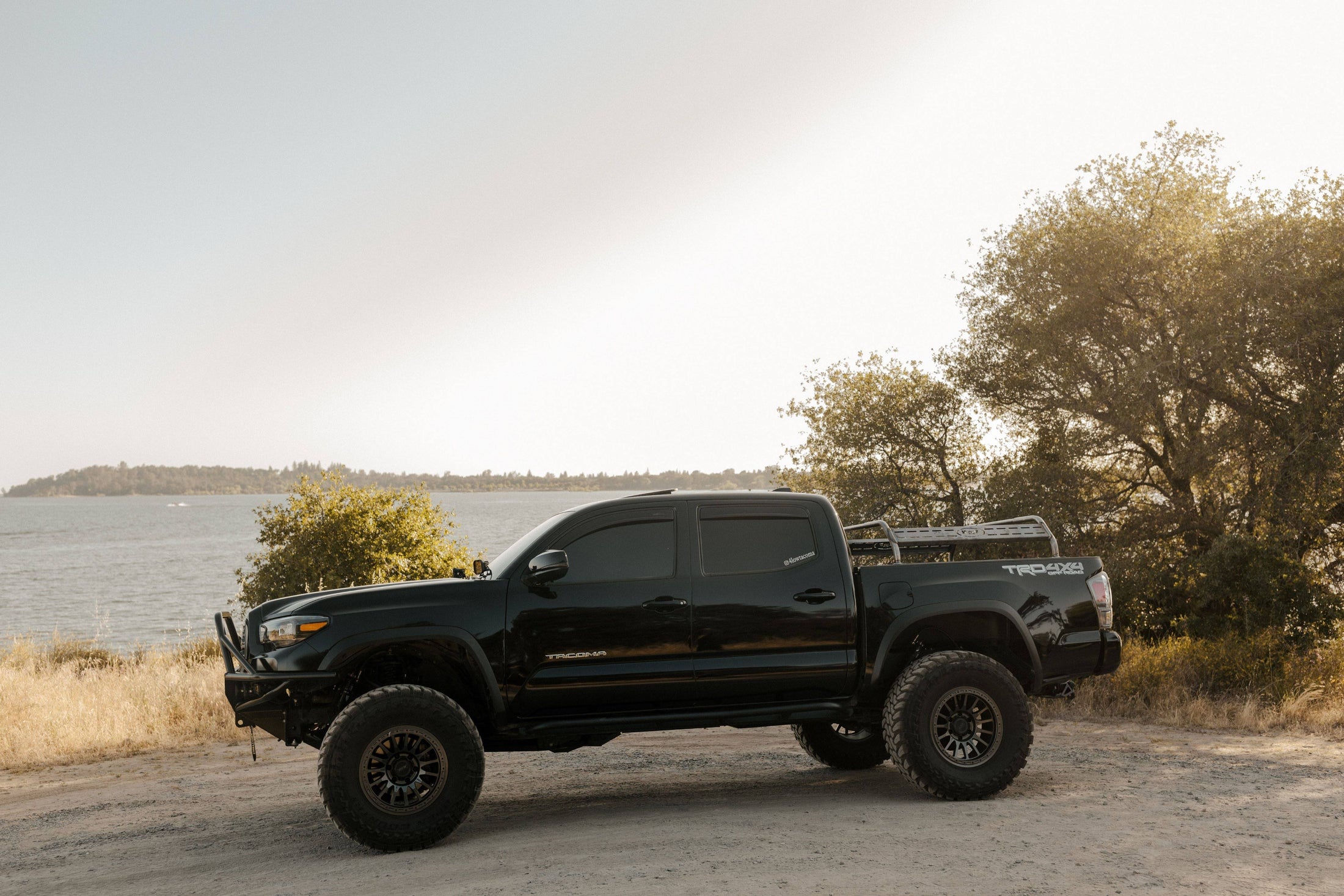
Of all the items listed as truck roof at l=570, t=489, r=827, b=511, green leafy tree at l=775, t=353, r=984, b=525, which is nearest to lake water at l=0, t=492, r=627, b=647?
truck roof at l=570, t=489, r=827, b=511

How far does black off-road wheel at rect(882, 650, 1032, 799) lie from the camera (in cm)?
692

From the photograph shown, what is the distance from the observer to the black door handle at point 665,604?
21.9 ft

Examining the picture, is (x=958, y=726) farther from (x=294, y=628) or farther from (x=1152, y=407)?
(x=1152, y=407)

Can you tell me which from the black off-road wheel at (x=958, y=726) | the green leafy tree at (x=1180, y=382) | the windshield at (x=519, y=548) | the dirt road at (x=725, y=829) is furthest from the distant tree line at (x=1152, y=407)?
the windshield at (x=519, y=548)

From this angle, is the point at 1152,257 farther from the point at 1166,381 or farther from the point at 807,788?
the point at 807,788

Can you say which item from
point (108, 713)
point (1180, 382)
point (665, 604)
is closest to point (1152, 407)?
point (1180, 382)

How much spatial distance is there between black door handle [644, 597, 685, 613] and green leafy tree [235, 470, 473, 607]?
9.00 m

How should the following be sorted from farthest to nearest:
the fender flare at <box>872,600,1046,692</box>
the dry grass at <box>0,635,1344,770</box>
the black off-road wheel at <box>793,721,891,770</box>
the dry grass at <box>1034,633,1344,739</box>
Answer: the dry grass at <box>1034,633,1344,739</box> → the dry grass at <box>0,635,1344,770</box> → the black off-road wheel at <box>793,721,891,770</box> → the fender flare at <box>872,600,1046,692</box>

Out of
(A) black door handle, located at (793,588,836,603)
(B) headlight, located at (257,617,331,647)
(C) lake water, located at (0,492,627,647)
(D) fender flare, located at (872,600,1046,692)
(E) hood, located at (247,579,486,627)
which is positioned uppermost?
(E) hood, located at (247,579,486,627)

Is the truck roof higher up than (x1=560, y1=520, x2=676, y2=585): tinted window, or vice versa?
the truck roof

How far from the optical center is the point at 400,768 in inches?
245

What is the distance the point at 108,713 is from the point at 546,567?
739 centimetres

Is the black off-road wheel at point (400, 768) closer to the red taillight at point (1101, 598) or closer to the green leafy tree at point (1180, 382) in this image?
the red taillight at point (1101, 598)

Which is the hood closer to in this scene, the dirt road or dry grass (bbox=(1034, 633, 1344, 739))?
the dirt road
